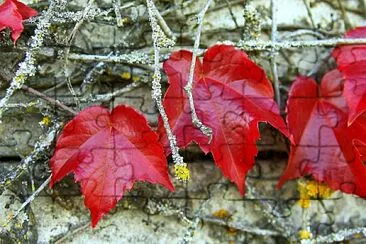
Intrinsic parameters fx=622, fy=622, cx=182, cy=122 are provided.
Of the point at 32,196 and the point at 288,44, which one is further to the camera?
the point at 288,44

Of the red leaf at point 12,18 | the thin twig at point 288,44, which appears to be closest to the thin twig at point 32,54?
the red leaf at point 12,18

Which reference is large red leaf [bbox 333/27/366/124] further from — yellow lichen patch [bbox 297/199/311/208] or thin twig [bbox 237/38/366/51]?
yellow lichen patch [bbox 297/199/311/208]

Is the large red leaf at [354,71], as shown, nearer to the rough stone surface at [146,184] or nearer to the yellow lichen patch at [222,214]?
the rough stone surface at [146,184]

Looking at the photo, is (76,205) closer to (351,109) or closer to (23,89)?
(23,89)

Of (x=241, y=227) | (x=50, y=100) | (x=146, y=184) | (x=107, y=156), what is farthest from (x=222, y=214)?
(x=50, y=100)

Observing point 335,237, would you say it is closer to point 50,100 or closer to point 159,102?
point 159,102

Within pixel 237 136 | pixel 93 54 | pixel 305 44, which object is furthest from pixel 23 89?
pixel 305 44
